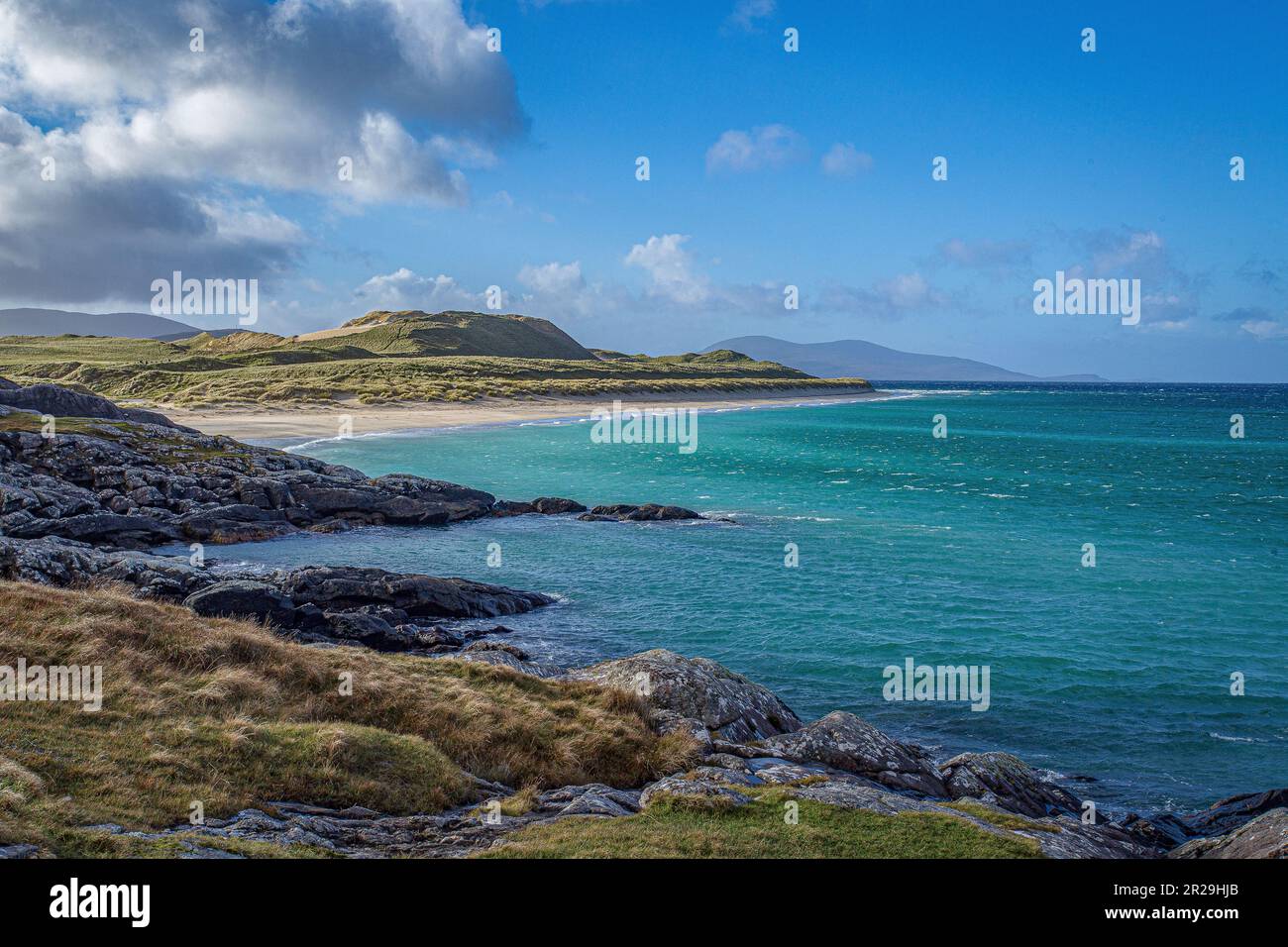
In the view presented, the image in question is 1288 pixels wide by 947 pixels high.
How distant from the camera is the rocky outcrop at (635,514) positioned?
45969mm

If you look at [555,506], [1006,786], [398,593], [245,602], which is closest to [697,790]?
[1006,786]

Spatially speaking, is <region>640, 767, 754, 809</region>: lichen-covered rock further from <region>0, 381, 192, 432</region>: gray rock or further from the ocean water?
<region>0, 381, 192, 432</region>: gray rock

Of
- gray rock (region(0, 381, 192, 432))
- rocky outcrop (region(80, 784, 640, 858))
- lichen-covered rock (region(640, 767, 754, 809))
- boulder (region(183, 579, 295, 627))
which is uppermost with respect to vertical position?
gray rock (region(0, 381, 192, 432))

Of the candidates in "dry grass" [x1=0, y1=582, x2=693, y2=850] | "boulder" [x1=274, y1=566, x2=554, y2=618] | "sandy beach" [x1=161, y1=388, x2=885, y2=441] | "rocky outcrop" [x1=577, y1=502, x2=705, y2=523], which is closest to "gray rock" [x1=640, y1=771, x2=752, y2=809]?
"dry grass" [x1=0, y1=582, x2=693, y2=850]

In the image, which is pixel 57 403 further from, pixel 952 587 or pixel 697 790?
pixel 697 790

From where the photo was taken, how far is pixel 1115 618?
28.4m

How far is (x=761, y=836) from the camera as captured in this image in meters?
10.9

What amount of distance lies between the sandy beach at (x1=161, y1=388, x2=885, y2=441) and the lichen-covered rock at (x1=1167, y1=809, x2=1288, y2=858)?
3013 inches

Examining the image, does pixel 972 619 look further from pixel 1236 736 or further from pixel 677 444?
pixel 677 444

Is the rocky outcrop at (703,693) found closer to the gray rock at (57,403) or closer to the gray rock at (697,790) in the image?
the gray rock at (697,790)

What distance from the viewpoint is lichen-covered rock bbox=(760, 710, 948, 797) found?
590 inches

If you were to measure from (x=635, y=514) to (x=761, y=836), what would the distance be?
35.7 metres

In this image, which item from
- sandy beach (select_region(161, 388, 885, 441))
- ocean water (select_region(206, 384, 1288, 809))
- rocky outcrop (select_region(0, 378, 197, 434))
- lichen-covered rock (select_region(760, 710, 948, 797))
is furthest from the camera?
sandy beach (select_region(161, 388, 885, 441))
